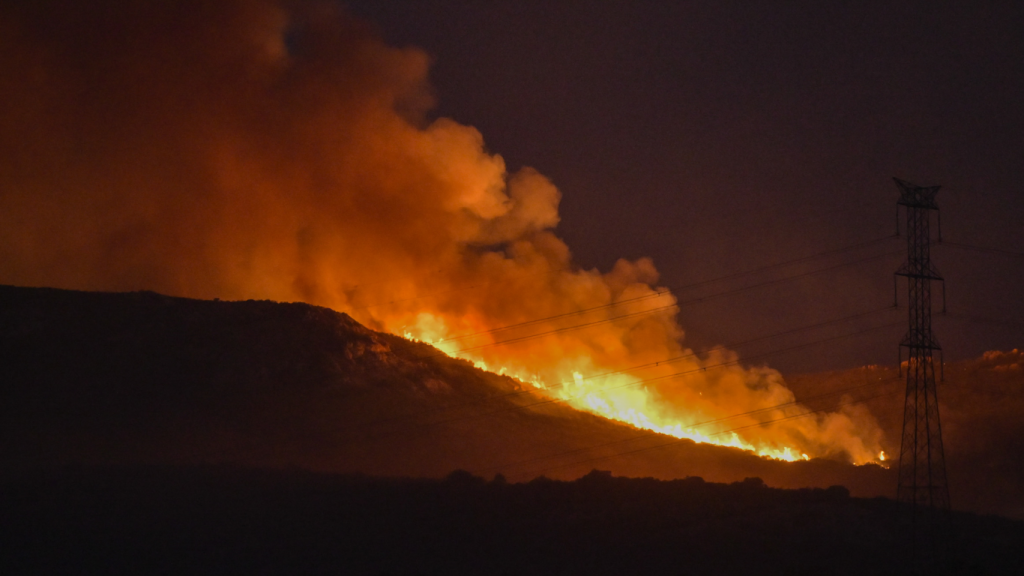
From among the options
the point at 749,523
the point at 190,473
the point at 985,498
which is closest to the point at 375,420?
the point at 190,473

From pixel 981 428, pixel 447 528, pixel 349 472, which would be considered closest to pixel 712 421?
pixel 981 428

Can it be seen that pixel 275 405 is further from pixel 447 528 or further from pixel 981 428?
pixel 981 428

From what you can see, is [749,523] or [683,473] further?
[683,473]

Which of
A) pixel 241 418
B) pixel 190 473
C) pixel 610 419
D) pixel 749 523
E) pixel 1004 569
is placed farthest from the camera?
pixel 610 419

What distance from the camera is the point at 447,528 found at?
62.9 m

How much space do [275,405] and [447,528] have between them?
2988 cm

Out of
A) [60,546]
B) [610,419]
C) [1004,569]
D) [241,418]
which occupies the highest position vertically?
[610,419]

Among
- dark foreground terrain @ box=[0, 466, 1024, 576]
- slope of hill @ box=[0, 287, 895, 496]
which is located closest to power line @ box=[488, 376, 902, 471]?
slope of hill @ box=[0, 287, 895, 496]

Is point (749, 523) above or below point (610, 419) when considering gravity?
below

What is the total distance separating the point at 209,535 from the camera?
6172cm

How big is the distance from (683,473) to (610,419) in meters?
15.1

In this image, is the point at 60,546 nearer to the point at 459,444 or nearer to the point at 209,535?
the point at 209,535

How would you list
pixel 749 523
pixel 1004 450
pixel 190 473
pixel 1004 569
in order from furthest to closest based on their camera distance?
pixel 1004 450, pixel 190 473, pixel 749 523, pixel 1004 569

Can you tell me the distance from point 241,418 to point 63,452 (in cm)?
1528
